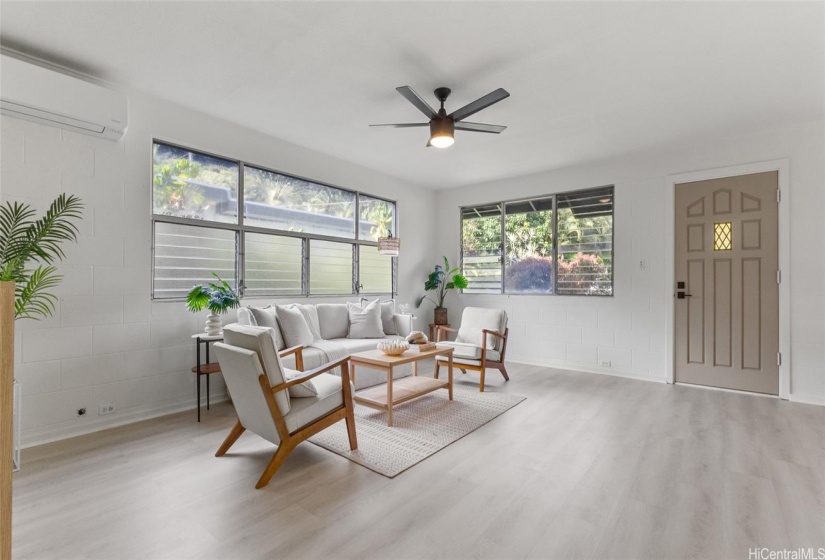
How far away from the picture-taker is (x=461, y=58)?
2936 mm

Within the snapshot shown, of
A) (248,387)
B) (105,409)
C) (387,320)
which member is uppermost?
(387,320)

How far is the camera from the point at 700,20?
8.21 ft

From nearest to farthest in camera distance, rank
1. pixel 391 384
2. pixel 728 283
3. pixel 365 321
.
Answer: pixel 391 384
pixel 728 283
pixel 365 321

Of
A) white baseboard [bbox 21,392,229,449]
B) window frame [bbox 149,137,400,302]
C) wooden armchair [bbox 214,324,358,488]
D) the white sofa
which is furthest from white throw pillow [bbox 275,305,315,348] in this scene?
wooden armchair [bbox 214,324,358,488]

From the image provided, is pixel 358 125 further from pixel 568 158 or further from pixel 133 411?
pixel 133 411

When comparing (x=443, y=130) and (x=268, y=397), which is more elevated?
(x=443, y=130)

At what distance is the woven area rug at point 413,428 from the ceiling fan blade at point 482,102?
255cm

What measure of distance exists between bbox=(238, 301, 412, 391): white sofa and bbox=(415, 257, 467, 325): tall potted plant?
4.48 ft

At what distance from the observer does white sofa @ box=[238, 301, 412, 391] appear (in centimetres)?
398

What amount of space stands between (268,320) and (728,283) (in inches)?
200

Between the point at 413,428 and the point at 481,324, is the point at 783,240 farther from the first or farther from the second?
the point at 413,428

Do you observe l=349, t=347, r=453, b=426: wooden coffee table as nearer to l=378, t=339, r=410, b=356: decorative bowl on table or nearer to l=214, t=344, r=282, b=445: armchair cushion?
l=378, t=339, r=410, b=356: decorative bowl on table

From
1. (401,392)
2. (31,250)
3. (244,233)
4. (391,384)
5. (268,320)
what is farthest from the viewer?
(244,233)

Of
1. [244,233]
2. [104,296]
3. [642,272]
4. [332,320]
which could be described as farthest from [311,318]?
[642,272]
